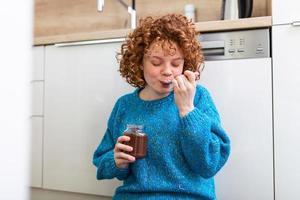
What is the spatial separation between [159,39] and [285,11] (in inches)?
16.9

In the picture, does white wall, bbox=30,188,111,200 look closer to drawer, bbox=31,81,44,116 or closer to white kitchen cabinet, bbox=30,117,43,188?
white kitchen cabinet, bbox=30,117,43,188

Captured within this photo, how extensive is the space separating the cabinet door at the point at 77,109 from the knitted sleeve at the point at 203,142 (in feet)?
1.39

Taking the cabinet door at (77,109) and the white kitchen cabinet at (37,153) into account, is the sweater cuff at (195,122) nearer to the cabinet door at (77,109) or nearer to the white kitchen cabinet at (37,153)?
the cabinet door at (77,109)

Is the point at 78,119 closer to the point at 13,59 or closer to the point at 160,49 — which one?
the point at 160,49

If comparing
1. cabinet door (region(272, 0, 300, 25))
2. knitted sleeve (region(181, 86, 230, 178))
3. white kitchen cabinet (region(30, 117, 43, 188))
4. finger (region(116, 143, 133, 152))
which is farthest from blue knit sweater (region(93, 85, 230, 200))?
white kitchen cabinet (region(30, 117, 43, 188))

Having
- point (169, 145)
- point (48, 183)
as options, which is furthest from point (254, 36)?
point (48, 183)

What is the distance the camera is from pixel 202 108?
2.99ft

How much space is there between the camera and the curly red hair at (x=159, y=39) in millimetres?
896

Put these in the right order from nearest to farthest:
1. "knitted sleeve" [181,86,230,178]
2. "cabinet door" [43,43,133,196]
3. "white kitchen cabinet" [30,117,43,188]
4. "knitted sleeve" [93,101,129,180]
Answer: "knitted sleeve" [181,86,230,178] < "knitted sleeve" [93,101,129,180] < "cabinet door" [43,43,133,196] < "white kitchen cabinet" [30,117,43,188]

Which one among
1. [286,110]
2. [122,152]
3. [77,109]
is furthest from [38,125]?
[286,110]

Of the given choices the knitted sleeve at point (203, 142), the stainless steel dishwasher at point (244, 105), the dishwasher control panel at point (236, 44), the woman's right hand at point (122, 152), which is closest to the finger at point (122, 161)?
the woman's right hand at point (122, 152)

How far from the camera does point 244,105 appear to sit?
1.04m

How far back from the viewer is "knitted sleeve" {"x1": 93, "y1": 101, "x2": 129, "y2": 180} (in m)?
0.93

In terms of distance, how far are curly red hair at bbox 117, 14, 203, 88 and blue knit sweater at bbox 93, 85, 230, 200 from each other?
9 cm
